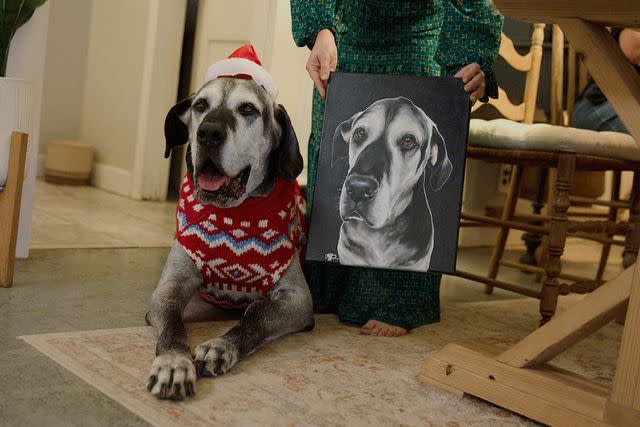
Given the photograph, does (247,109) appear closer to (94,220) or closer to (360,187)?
(360,187)

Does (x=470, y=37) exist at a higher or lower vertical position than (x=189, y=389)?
higher

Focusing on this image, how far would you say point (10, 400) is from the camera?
123cm

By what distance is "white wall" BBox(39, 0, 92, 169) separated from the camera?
450 centimetres

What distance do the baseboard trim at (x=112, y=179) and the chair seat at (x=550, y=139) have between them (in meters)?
2.35

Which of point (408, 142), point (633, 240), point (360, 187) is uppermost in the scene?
point (408, 142)

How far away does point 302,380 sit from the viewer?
4.89ft

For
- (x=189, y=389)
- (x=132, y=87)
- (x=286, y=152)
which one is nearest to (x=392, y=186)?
(x=286, y=152)

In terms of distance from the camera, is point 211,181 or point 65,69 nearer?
point 211,181

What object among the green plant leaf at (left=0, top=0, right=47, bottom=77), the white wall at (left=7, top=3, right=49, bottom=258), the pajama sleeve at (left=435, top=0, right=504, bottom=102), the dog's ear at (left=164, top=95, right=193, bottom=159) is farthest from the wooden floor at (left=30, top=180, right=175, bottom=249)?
the pajama sleeve at (left=435, top=0, right=504, bottom=102)

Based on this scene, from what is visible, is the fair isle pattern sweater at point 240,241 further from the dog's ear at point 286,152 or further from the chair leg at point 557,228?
the chair leg at point 557,228

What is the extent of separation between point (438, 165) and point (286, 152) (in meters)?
0.37

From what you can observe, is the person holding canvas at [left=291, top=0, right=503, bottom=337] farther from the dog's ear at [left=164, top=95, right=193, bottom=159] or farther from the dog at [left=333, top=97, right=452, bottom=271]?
the dog's ear at [left=164, top=95, right=193, bottom=159]

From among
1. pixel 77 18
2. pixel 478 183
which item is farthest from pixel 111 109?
pixel 478 183

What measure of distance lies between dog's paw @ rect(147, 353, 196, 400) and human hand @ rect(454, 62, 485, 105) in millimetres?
874
